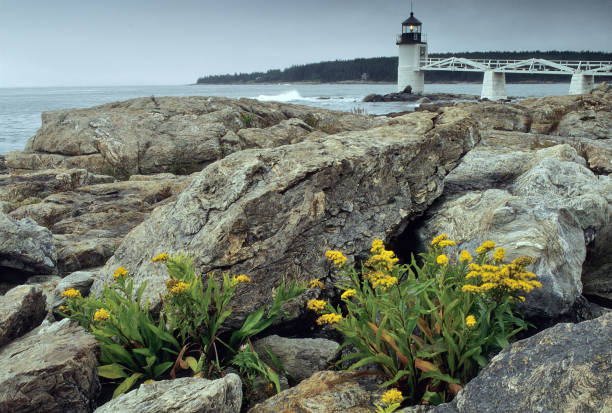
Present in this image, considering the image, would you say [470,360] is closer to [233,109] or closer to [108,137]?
[108,137]

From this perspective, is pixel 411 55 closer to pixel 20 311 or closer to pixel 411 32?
pixel 411 32

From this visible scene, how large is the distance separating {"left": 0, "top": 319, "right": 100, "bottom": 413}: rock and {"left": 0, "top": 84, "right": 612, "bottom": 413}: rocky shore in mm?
11

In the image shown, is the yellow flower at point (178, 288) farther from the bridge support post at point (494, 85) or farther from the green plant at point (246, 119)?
the bridge support post at point (494, 85)

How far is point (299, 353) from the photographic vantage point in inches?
160

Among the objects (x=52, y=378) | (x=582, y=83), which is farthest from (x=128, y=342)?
(x=582, y=83)

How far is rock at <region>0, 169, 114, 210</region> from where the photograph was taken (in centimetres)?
1029

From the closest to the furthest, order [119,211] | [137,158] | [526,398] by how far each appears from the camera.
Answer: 1. [526,398]
2. [119,211]
3. [137,158]

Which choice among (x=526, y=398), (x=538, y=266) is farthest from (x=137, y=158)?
(x=526, y=398)

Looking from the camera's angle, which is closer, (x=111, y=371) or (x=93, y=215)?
(x=111, y=371)

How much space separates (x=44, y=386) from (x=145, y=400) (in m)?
0.95

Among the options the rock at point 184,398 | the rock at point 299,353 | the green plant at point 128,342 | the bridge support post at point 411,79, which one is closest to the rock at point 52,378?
the green plant at point 128,342

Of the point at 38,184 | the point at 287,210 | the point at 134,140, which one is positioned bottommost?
the point at 38,184

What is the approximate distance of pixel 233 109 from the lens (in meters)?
19.0

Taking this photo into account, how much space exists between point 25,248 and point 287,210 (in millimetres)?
4054
